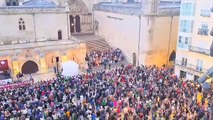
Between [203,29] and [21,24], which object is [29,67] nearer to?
[21,24]

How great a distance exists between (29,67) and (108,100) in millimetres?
13571

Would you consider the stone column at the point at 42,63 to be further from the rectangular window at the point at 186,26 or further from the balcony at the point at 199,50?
the balcony at the point at 199,50

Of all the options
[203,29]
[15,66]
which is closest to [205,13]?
[203,29]

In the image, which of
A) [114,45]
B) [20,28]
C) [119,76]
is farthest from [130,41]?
[20,28]

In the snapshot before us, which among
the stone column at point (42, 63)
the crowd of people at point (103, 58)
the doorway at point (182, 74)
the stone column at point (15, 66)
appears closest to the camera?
the stone column at point (15, 66)

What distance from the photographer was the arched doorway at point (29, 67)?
27734 mm

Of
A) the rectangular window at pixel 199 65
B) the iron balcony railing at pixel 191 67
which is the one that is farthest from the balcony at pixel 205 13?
the iron balcony railing at pixel 191 67

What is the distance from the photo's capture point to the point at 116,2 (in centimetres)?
3972

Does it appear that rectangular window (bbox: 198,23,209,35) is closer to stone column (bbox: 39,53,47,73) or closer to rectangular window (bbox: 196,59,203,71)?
rectangular window (bbox: 196,59,203,71)

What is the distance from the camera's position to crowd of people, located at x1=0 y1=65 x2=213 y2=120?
1563 centimetres

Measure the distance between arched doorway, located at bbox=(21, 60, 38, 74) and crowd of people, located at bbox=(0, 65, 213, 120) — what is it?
7841 mm

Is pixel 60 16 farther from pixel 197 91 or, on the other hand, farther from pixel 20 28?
pixel 197 91

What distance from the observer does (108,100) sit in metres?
17.5

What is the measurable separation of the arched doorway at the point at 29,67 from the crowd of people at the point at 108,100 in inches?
309
